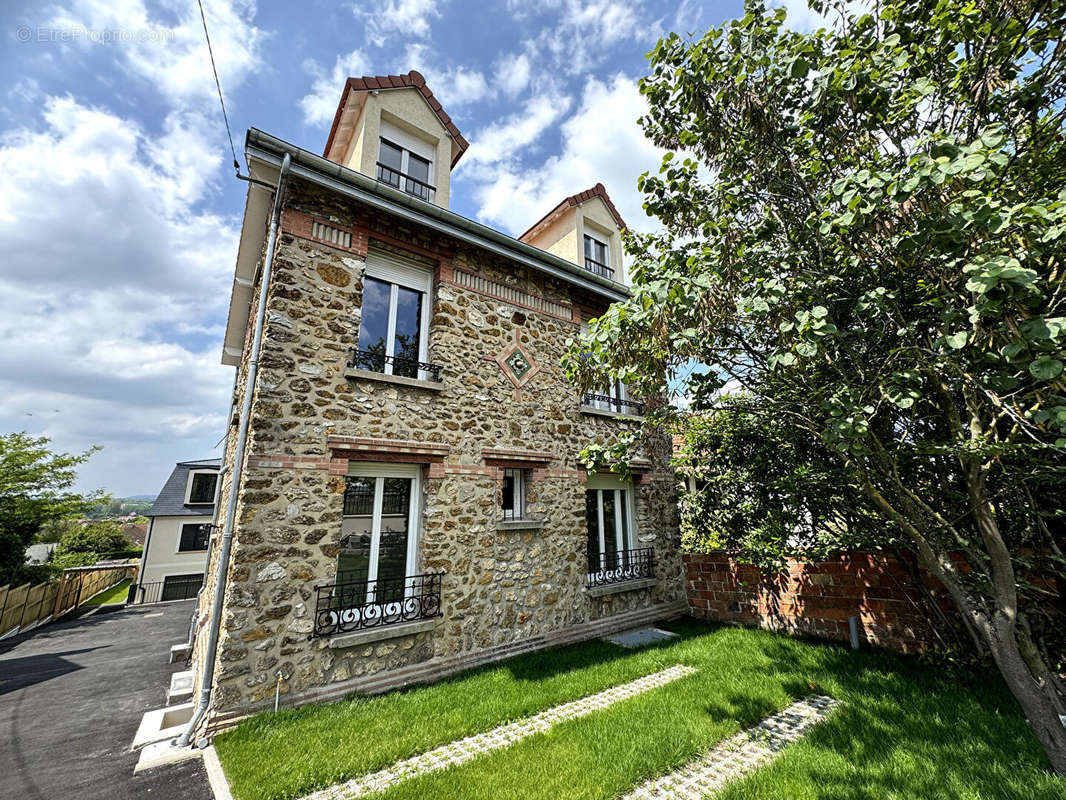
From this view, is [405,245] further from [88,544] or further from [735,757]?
[88,544]

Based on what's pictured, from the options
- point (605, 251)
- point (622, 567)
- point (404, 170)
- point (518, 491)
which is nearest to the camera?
point (518, 491)

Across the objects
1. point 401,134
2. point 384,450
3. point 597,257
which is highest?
point 401,134

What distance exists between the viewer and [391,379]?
18.9 feet

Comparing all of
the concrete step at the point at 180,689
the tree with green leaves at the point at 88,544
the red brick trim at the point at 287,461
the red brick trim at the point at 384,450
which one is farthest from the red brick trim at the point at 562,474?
the tree with green leaves at the point at 88,544

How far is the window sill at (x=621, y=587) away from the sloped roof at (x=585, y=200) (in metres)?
8.22

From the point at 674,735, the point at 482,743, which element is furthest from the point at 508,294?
the point at 674,735

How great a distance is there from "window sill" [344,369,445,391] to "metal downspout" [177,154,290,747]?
1120 millimetres

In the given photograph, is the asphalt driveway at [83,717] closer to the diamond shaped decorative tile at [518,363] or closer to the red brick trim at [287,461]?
the red brick trim at [287,461]

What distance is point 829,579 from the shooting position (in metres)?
6.48

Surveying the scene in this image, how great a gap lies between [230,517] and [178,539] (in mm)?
22977

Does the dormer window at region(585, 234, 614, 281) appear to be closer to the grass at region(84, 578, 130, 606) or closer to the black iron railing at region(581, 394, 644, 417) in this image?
the black iron railing at region(581, 394, 644, 417)

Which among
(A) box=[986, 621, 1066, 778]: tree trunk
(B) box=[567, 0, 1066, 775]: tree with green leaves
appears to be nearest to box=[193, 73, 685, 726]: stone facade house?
(B) box=[567, 0, 1066, 775]: tree with green leaves

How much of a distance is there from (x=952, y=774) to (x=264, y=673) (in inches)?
242

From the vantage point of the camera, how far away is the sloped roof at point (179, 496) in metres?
21.7
